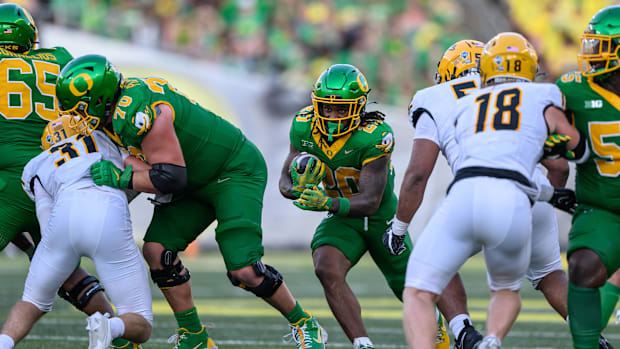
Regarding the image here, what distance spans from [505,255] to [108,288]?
177cm

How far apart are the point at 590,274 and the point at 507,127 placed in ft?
2.46

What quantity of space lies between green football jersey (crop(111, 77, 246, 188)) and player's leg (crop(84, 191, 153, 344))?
345 millimetres

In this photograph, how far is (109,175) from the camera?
3998 millimetres

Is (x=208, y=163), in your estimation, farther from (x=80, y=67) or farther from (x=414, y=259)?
(x=414, y=259)

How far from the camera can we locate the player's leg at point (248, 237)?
14.6 ft

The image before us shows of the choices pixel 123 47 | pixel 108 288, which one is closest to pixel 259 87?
pixel 123 47

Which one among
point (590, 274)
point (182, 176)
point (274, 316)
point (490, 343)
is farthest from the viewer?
point (274, 316)

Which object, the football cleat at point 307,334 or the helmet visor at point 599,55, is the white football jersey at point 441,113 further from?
the football cleat at point 307,334

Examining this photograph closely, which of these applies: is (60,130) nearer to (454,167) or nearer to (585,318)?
(454,167)

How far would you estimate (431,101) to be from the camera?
13.5 ft

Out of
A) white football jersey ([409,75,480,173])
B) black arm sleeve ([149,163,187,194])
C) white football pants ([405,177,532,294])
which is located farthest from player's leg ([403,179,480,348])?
black arm sleeve ([149,163,187,194])

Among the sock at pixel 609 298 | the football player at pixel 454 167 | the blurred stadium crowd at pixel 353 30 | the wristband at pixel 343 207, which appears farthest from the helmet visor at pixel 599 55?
the blurred stadium crowd at pixel 353 30

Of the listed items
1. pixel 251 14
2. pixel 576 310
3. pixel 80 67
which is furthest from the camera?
pixel 251 14

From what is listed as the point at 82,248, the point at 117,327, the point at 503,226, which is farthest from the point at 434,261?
the point at 82,248
